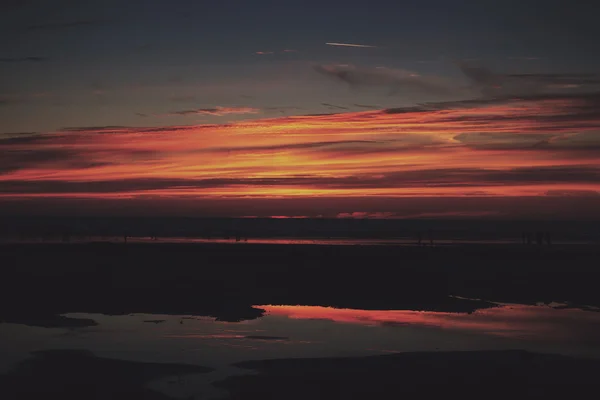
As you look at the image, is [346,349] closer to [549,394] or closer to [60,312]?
[549,394]

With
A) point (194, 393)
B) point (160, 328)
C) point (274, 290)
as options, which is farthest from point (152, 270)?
point (194, 393)

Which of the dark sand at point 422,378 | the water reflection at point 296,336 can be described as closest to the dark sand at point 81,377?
the water reflection at point 296,336

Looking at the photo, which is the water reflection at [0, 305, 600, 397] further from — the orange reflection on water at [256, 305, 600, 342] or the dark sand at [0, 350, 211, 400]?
the dark sand at [0, 350, 211, 400]

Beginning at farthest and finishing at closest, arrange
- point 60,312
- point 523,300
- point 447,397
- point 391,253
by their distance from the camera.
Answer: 1. point 391,253
2. point 523,300
3. point 60,312
4. point 447,397

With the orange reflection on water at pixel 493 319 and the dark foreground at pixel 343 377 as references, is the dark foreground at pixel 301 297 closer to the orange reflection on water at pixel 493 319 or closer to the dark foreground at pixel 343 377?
the dark foreground at pixel 343 377

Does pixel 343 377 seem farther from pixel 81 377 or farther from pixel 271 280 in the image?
pixel 271 280

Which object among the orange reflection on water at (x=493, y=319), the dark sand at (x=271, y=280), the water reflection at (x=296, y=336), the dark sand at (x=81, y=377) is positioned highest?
the dark sand at (x=271, y=280)
